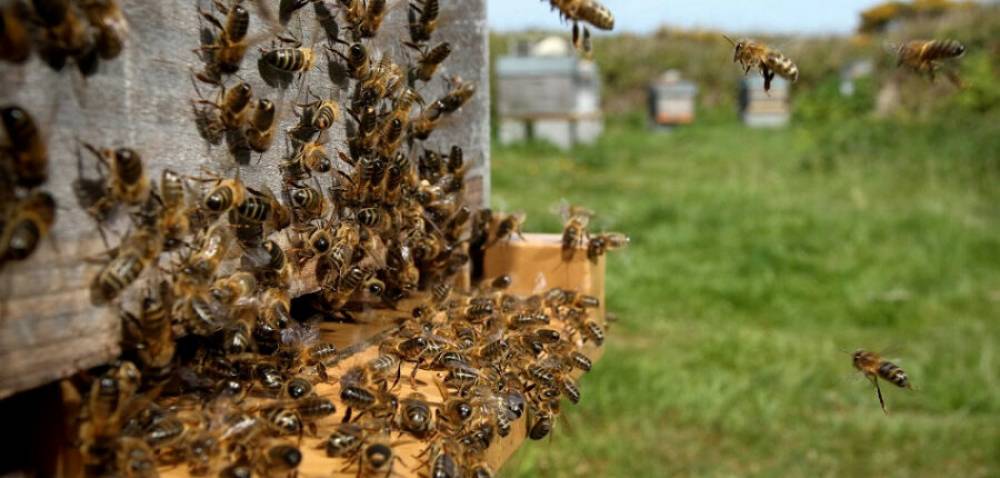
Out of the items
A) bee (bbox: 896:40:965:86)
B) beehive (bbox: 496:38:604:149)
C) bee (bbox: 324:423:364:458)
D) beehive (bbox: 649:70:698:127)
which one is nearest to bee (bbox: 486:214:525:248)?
bee (bbox: 896:40:965:86)

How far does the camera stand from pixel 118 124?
1.43 metres

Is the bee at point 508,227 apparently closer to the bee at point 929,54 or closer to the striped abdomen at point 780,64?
the striped abdomen at point 780,64

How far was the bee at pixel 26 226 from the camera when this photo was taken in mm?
1229

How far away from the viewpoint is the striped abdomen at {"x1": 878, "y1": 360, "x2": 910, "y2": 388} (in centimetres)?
290

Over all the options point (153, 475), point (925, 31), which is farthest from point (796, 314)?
point (925, 31)

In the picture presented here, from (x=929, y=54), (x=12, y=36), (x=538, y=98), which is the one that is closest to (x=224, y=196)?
(x=12, y=36)

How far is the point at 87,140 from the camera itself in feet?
4.51

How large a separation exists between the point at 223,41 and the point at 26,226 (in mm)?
544

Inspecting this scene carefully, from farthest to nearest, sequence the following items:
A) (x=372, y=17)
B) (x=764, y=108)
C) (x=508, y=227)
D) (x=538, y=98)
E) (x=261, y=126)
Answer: (x=764, y=108) < (x=538, y=98) < (x=508, y=227) < (x=372, y=17) < (x=261, y=126)

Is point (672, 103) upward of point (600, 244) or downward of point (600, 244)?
upward

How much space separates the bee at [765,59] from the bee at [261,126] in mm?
1479

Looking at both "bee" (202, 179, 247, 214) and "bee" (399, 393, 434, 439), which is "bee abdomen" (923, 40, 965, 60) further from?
"bee" (202, 179, 247, 214)

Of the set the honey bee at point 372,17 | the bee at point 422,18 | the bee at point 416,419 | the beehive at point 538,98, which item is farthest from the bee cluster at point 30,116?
the beehive at point 538,98

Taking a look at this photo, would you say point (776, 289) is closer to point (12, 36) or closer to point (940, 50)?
point (940, 50)
